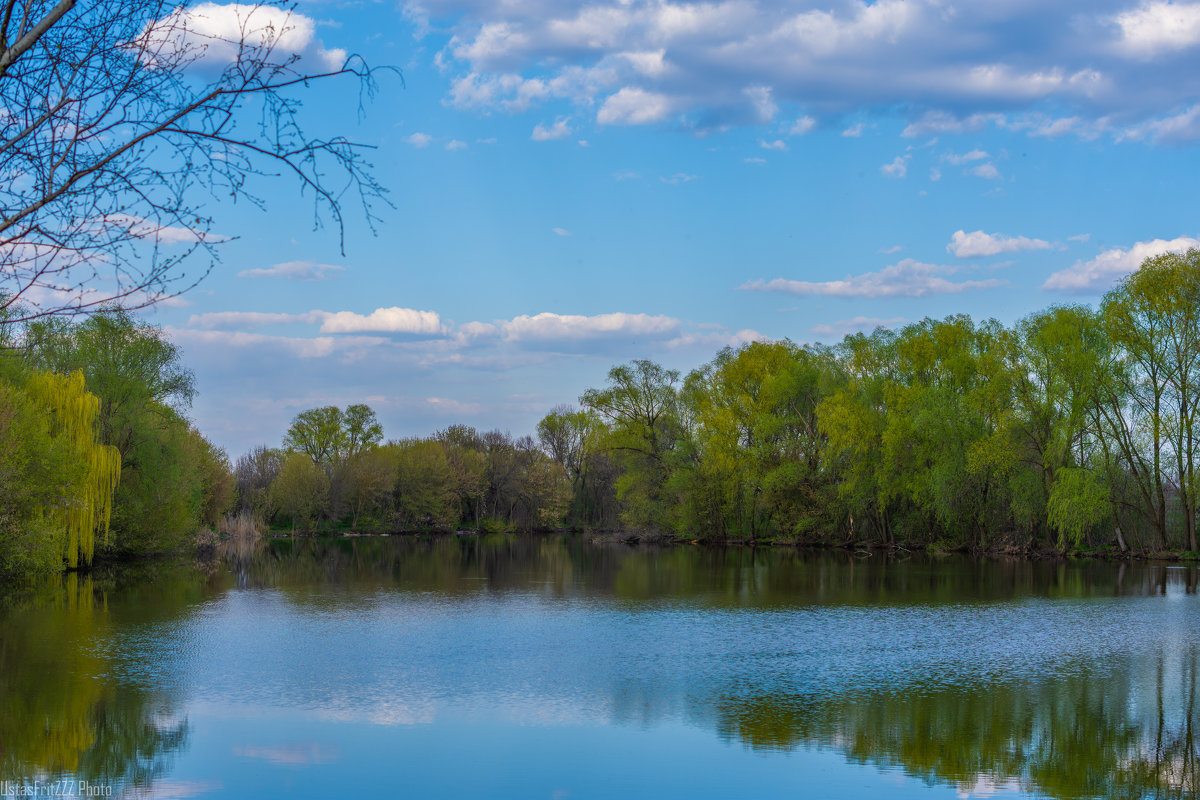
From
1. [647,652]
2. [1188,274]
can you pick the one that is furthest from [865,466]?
[647,652]

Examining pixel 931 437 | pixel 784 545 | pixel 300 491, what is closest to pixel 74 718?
pixel 931 437

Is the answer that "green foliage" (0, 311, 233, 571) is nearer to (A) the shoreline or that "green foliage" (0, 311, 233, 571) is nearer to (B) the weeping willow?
(B) the weeping willow

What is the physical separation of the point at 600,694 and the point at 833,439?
40014mm

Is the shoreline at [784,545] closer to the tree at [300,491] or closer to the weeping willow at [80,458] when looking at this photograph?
the tree at [300,491]

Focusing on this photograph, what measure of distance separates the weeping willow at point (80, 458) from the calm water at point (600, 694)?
18.0 feet

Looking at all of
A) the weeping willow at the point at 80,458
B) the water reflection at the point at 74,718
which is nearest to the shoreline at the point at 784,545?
the weeping willow at the point at 80,458

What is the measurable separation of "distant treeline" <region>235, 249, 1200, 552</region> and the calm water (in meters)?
16.2

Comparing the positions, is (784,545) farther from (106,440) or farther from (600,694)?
(600,694)

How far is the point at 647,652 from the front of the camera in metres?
18.0

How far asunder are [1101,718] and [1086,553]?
35489 mm

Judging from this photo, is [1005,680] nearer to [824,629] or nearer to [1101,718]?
[1101,718]

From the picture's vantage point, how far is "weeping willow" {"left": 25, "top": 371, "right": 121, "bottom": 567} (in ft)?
104

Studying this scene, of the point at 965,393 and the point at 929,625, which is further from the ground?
the point at 965,393

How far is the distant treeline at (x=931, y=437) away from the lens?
4172 cm
